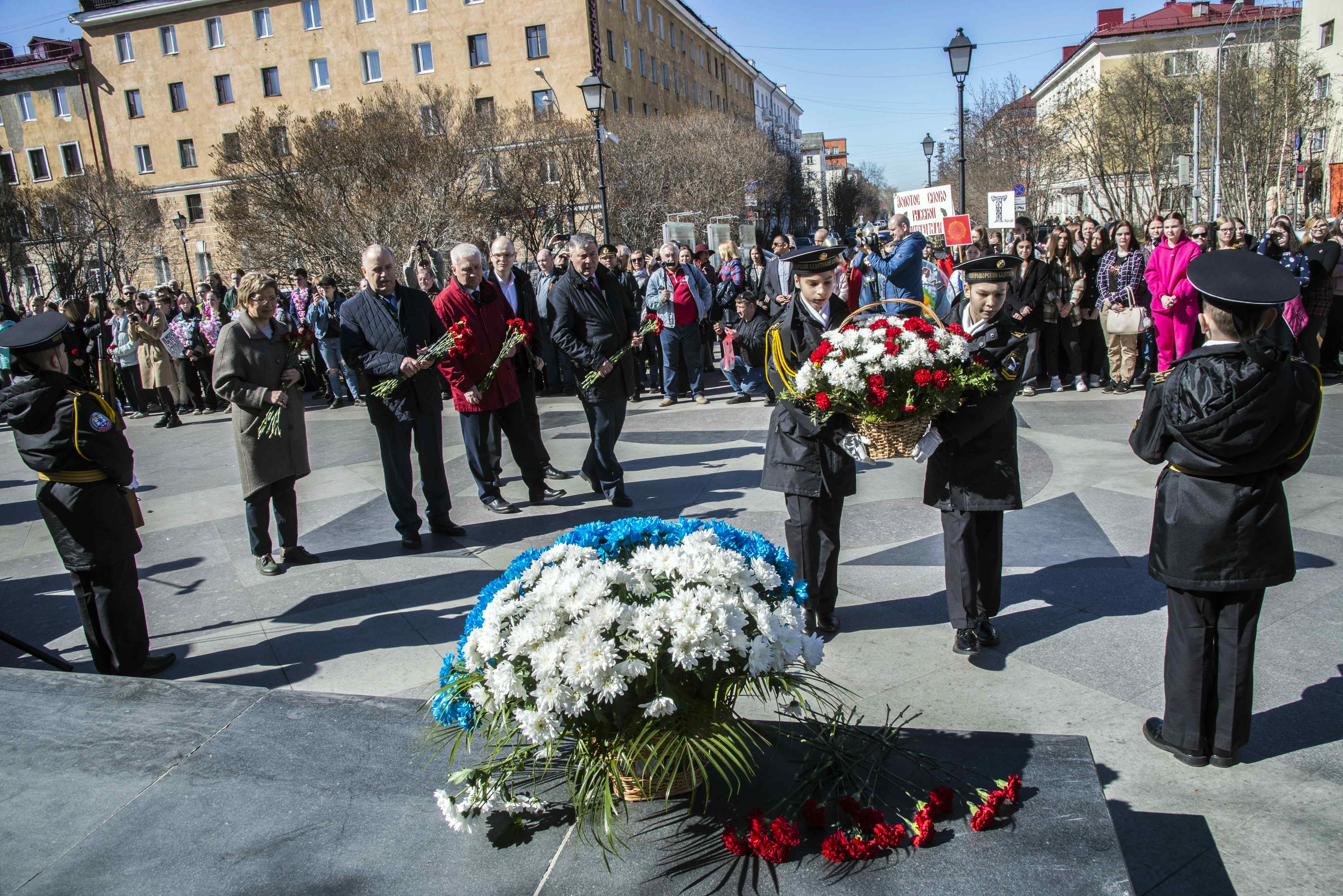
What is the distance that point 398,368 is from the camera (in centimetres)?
618

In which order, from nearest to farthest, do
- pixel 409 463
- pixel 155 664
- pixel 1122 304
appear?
1. pixel 155 664
2. pixel 409 463
3. pixel 1122 304

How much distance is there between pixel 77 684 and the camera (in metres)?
2.98

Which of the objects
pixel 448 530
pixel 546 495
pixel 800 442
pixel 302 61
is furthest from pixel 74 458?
pixel 302 61

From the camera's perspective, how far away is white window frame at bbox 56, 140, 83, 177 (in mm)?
52406

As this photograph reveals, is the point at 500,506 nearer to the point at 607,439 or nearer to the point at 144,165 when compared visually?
the point at 607,439

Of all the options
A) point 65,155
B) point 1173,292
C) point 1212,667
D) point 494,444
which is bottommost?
point 1212,667

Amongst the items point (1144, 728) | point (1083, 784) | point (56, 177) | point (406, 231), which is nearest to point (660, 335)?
point (1144, 728)

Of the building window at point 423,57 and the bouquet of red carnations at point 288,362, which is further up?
the building window at point 423,57

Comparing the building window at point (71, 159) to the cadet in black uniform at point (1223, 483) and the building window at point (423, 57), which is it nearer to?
the building window at point (423, 57)

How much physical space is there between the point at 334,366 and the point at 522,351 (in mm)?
7795

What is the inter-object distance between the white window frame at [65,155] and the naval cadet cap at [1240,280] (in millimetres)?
62690

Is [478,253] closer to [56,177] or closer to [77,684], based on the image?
[77,684]

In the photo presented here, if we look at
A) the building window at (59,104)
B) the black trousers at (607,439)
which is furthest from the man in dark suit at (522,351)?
the building window at (59,104)

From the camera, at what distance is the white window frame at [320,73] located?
49.5m
